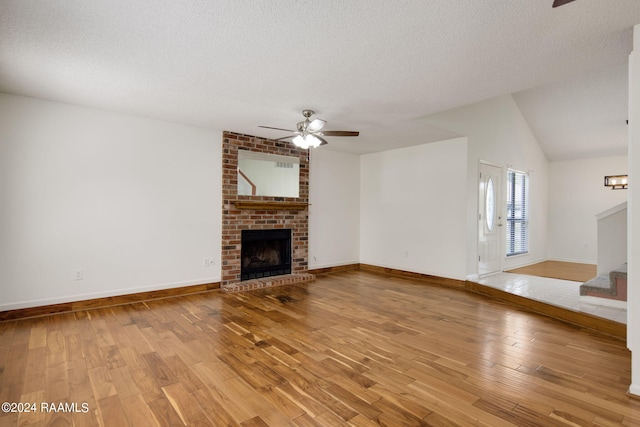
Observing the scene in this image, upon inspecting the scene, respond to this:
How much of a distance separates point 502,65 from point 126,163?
15.2 feet

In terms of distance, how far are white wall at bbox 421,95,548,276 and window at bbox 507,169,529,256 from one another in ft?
0.55

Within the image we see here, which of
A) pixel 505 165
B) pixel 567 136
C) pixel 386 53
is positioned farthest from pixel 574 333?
pixel 567 136

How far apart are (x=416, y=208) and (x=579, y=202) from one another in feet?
16.1

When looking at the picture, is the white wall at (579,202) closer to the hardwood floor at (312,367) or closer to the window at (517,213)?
the window at (517,213)

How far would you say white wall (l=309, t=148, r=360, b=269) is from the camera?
6375 mm

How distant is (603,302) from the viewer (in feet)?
12.6

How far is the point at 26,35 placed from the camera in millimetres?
2383

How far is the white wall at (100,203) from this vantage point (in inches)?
143

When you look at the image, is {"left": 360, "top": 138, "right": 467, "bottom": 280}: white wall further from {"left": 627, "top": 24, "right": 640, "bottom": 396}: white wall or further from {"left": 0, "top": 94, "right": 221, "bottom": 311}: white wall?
{"left": 0, "top": 94, "right": 221, "bottom": 311}: white wall

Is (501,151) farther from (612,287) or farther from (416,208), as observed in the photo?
(612,287)

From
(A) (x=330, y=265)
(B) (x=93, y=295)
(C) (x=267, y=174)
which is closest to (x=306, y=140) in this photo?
(C) (x=267, y=174)

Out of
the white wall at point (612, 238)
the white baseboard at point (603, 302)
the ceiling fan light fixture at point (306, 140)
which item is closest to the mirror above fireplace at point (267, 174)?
the ceiling fan light fixture at point (306, 140)

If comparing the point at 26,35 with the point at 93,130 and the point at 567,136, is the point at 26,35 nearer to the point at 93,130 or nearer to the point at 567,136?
the point at 93,130

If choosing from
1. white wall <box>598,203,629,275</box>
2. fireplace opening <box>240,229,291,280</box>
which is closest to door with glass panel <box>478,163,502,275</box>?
white wall <box>598,203,629,275</box>
